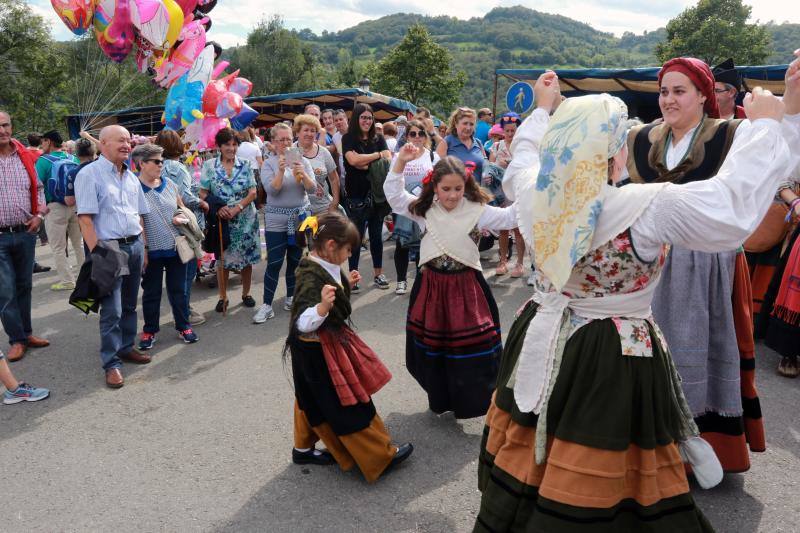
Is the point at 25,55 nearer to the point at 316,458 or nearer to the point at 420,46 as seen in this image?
the point at 420,46

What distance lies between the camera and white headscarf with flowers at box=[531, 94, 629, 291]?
5.82 ft

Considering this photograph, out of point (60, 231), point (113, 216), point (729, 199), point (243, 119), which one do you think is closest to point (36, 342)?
point (113, 216)

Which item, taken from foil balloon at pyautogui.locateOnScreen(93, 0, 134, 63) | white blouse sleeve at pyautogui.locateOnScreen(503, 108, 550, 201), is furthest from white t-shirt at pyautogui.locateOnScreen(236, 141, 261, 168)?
white blouse sleeve at pyautogui.locateOnScreen(503, 108, 550, 201)

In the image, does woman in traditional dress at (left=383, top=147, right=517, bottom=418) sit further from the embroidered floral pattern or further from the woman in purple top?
the woman in purple top

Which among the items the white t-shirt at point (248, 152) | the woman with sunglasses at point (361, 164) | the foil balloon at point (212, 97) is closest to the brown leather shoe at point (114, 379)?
the woman with sunglasses at point (361, 164)

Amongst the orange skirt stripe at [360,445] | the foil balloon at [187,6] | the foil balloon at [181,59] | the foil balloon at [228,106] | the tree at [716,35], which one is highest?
the tree at [716,35]

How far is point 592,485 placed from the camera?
1.84 meters

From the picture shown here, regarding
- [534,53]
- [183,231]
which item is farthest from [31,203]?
[534,53]

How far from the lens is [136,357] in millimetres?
4797

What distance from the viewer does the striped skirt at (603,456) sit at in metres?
1.85

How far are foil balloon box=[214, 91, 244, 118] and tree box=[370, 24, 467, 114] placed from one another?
1538 inches

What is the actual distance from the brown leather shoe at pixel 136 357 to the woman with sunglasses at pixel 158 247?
0.24 m

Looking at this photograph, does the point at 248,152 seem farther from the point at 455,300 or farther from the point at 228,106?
the point at 455,300

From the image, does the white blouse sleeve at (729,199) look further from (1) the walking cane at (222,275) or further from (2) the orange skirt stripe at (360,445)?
(1) the walking cane at (222,275)
